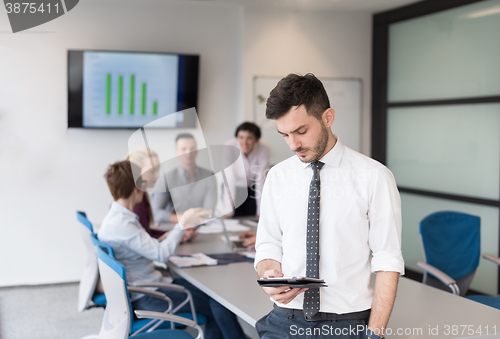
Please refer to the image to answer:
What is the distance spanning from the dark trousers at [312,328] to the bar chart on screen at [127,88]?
134 inches

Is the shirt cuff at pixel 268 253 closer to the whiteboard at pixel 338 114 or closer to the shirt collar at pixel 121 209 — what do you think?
the shirt collar at pixel 121 209

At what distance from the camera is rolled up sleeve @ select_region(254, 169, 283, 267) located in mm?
1759

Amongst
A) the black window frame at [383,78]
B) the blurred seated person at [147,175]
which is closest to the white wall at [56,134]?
the black window frame at [383,78]

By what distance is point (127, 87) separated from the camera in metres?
4.92

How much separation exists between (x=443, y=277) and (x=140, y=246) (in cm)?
182

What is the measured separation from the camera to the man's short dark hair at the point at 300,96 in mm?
1562

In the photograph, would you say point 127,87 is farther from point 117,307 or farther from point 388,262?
point 388,262

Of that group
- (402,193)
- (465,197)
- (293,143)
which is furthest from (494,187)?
(293,143)

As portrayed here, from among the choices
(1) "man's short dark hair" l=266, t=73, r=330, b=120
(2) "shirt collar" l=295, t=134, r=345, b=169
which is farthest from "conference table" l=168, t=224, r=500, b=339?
(1) "man's short dark hair" l=266, t=73, r=330, b=120

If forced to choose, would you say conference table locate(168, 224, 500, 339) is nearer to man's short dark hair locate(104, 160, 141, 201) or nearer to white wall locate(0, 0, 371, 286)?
man's short dark hair locate(104, 160, 141, 201)

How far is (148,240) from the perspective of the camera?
8.93 feet

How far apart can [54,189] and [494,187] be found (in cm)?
426

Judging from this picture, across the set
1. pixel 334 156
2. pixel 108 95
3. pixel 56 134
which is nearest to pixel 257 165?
pixel 108 95

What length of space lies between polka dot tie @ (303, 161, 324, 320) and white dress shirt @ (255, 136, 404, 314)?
0.08 feet
